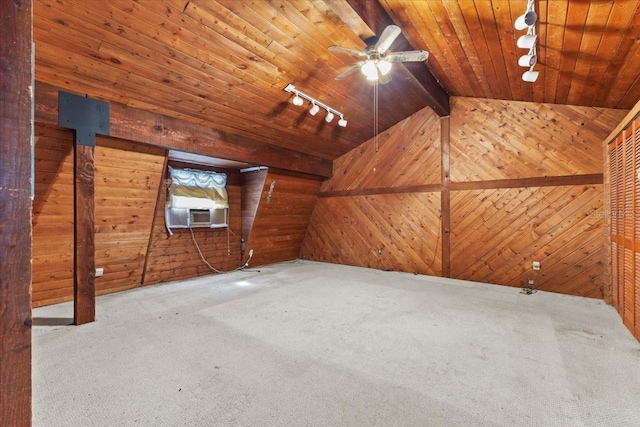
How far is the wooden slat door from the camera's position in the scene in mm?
2744

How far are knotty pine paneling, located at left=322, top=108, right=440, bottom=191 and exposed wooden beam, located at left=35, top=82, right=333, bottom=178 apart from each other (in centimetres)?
141

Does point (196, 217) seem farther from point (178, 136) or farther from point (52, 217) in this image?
point (52, 217)

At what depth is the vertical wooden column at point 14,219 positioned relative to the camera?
2.07 feet

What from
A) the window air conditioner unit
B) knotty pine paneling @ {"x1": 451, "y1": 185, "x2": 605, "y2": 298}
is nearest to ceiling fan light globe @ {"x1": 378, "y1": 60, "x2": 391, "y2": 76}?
knotty pine paneling @ {"x1": 451, "y1": 185, "x2": 605, "y2": 298}

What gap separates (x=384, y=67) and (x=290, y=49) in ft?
3.61

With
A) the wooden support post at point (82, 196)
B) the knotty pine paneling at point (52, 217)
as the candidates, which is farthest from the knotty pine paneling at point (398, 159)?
the knotty pine paneling at point (52, 217)

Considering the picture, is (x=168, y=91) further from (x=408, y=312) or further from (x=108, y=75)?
(x=408, y=312)

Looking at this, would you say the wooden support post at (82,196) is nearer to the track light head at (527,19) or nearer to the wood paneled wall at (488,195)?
the track light head at (527,19)

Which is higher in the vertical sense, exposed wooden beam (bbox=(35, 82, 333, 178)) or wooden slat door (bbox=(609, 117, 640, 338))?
exposed wooden beam (bbox=(35, 82, 333, 178))

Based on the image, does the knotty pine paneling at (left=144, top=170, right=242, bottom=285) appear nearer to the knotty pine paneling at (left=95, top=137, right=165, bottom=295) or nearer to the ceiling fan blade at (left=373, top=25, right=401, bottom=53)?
the knotty pine paneling at (left=95, top=137, right=165, bottom=295)

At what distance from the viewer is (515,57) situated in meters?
3.11

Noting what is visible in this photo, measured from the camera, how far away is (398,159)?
5.96m

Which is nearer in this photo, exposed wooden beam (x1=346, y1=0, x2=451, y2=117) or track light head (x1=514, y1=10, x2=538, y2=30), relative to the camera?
track light head (x1=514, y1=10, x2=538, y2=30)

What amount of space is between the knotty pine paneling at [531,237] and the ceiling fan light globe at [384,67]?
3.09m
